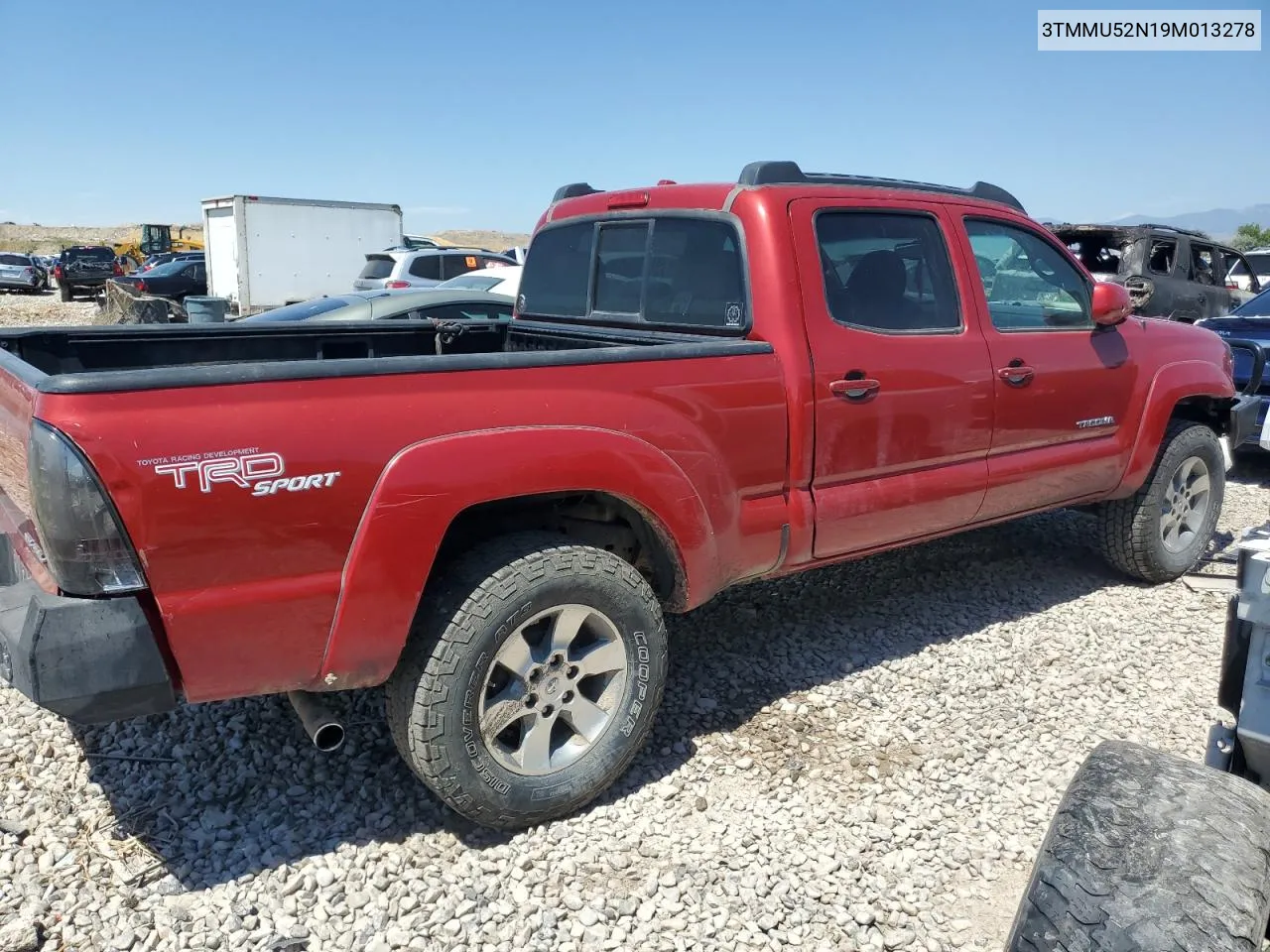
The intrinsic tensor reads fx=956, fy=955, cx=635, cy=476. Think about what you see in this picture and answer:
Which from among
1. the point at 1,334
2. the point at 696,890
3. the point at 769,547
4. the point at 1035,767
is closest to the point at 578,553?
the point at 769,547

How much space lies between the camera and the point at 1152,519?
16.4ft

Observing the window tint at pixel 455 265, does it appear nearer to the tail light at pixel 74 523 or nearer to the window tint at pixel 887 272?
the window tint at pixel 887 272

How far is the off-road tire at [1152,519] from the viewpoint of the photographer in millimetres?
4984

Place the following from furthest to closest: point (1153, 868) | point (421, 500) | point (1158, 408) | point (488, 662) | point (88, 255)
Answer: point (88, 255) → point (1158, 408) → point (488, 662) → point (421, 500) → point (1153, 868)

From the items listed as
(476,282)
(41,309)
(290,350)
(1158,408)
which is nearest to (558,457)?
(290,350)

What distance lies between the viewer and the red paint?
7.55 ft

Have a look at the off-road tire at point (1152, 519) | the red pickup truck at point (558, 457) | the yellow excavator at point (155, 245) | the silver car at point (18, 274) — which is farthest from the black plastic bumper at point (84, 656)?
the yellow excavator at point (155, 245)

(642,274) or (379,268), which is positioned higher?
(642,274)

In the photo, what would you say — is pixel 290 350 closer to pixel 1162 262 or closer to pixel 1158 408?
pixel 1158 408

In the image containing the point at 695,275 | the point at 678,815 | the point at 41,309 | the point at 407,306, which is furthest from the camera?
the point at 41,309

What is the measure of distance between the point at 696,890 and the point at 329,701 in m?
1.69

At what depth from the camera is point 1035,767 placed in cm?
337

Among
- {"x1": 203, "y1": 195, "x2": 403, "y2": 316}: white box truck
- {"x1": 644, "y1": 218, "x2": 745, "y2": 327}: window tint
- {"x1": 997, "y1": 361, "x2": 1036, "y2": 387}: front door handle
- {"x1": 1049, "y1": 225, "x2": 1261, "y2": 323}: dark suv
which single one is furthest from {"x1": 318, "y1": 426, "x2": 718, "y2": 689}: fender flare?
{"x1": 203, "y1": 195, "x2": 403, "y2": 316}: white box truck

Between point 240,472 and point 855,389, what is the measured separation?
2.13m
